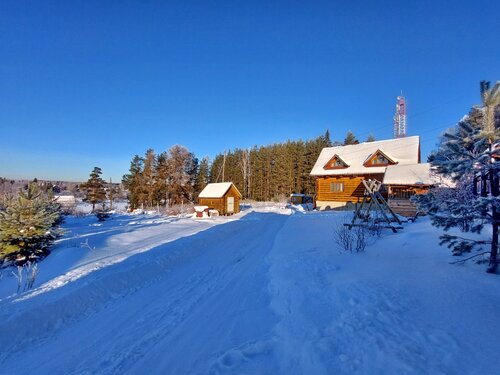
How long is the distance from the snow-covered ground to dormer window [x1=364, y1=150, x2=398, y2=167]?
64.7ft

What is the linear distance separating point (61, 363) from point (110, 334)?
0.74 meters

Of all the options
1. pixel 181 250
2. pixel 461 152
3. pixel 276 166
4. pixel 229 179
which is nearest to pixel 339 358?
pixel 461 152

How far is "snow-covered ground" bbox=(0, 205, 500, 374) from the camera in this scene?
291 cm

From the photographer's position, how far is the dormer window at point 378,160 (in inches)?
1000

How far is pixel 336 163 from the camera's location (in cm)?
2894

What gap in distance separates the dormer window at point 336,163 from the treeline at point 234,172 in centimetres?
1404

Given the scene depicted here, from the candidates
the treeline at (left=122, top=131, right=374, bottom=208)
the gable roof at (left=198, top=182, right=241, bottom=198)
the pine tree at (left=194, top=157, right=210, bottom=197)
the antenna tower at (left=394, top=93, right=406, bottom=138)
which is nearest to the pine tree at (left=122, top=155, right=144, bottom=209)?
the treeline at (left=122, top=131, right=374, bottom=208)

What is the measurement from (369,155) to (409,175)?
25.5ft

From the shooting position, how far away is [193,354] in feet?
11.3

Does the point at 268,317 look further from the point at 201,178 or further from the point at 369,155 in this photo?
the point at 201,178

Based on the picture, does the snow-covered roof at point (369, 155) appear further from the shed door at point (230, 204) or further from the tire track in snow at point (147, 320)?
the tire track in snow at point (147, 320)

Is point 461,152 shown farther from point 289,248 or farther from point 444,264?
point 289,248

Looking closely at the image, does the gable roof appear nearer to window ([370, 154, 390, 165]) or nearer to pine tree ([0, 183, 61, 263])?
window ([370, 154, 390, 165])

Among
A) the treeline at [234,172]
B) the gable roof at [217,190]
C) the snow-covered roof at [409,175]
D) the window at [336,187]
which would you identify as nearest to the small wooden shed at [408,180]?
the snow-covered roof at [409,175]
